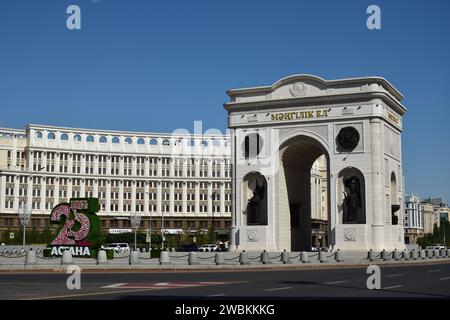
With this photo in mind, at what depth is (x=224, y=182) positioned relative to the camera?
151250 millimetres

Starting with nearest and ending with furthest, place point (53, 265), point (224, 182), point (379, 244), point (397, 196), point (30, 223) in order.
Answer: point (53, 265) → point (379, 244) → point (397, 196) → point (30, 223) → point (224, 182)

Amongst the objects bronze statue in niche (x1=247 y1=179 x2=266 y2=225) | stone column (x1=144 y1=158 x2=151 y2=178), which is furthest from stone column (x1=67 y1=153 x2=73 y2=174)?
bronze statue in niche (x1=247 y1=179 x2=266 y2=225)

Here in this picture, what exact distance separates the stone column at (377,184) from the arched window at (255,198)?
1149 cm

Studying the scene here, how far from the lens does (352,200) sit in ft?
203

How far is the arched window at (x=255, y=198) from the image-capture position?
217 ft

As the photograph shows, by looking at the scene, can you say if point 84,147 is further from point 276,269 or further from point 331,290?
point 331,290

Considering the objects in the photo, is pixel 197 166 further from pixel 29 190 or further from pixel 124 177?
pixel 29 190

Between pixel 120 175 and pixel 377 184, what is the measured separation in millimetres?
92335

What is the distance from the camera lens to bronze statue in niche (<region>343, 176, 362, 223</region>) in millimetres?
61844

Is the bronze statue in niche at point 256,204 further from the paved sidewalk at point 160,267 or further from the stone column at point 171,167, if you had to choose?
the stone column at point 171,167

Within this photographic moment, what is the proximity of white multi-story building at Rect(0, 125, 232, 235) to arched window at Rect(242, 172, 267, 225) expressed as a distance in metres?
75.6

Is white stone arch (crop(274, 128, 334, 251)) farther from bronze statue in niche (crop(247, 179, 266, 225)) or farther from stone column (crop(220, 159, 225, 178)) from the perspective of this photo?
stone column (crop(220, 159, 225, 178))
